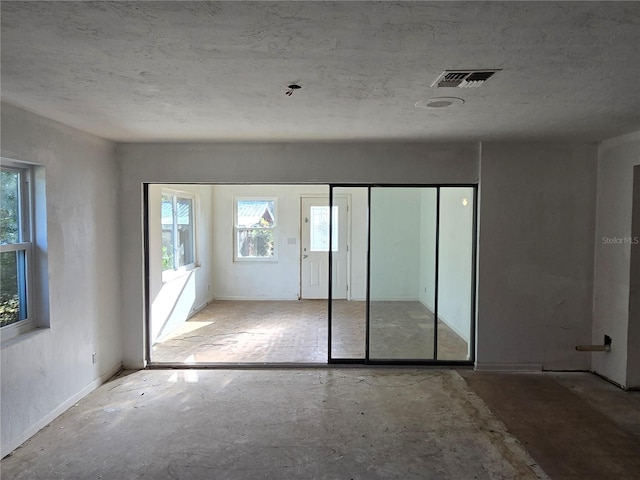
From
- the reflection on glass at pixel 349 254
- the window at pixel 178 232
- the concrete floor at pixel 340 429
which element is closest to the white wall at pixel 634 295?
the concrete floor at pixel 340 429

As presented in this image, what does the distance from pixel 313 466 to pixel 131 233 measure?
309 cm

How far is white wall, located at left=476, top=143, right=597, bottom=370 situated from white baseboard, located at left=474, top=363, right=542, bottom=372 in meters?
0.01

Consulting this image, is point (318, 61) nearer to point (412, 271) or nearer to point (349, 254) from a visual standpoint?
point (412, 271)

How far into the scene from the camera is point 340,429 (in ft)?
10.6

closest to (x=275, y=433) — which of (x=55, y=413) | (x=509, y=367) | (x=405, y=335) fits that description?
(x=55, y=413)

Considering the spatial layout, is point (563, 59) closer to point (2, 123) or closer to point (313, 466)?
point (313, 466)

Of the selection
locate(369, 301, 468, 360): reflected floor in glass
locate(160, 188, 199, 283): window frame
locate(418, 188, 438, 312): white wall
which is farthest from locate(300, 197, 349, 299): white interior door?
locate(418, 188, 438, 312): white wall

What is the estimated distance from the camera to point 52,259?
134 inches

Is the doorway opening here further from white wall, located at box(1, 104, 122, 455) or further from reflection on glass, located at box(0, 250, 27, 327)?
reflection on glass, located at box(0, 250, 27, 327)

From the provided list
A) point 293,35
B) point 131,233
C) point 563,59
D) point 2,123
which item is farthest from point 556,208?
point 2,123

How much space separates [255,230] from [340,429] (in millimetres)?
5457

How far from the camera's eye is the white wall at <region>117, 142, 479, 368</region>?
14.6ft

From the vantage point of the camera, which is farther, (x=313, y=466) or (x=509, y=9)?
(x=313, y=466)

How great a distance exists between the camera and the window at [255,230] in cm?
821
